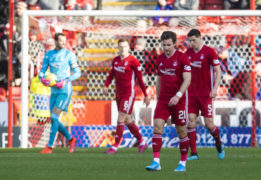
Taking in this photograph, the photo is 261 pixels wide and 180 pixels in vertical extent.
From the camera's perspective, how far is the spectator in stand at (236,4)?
1603cm

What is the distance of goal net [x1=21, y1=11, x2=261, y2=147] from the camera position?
41.5 feet

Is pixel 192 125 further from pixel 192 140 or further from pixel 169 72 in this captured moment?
pixel 169 72

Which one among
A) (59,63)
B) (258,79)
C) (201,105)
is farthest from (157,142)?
(258,79)

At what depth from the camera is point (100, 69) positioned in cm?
1426

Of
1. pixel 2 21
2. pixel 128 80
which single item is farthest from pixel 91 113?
pixel 2 21

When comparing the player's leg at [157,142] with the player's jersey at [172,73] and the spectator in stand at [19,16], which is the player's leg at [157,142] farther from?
the spectator in stand at [19,16]

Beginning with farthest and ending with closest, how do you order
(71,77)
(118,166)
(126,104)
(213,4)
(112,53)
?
1. (213,4)
2. (112,53)
3. (126,104)
4. (71,77)
5. (118,166)

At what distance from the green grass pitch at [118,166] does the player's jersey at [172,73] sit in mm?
907

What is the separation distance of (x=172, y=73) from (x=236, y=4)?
935 cm

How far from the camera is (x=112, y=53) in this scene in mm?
14742

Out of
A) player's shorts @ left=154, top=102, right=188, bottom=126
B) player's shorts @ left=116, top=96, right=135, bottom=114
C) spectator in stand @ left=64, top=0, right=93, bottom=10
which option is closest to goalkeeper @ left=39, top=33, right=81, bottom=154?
player's shorts @ left=116, top=96, right=135, bottom=114

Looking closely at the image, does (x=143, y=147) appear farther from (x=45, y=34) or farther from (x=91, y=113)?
(x=45, y=34)

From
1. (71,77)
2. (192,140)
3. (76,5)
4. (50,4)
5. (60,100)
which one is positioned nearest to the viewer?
(192,140)

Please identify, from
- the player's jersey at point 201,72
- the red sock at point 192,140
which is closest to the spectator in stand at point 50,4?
the player's jersey at point 201,72
